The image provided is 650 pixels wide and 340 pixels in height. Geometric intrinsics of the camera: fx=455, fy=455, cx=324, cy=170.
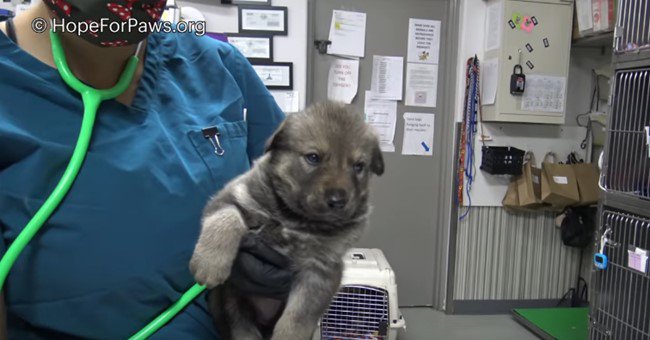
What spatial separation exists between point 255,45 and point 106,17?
3.02m

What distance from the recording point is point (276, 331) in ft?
4.08

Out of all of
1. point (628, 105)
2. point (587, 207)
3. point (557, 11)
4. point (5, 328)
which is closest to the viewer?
point (5, 328)

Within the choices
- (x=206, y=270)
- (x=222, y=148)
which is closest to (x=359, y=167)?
(x=222, y=148)

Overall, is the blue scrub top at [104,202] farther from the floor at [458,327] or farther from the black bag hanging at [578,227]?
the black bag hanging at [578,227]

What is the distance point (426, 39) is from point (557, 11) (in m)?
1.09

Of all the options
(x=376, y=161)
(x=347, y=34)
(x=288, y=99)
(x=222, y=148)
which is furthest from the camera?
(x=347, y=34)

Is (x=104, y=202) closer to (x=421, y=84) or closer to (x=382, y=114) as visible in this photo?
(x=382, y=114)

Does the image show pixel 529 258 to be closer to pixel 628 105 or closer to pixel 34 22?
pixel 628 105

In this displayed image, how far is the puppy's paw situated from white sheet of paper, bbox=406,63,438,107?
3.42 meters

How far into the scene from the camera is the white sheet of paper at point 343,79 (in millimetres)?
4148

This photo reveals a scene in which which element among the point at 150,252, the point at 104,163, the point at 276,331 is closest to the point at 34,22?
the point at 104,163

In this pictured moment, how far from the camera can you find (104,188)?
0.99 metres

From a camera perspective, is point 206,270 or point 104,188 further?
point 206,270

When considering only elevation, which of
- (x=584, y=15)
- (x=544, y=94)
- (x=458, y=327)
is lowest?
(x=458, y=327)
